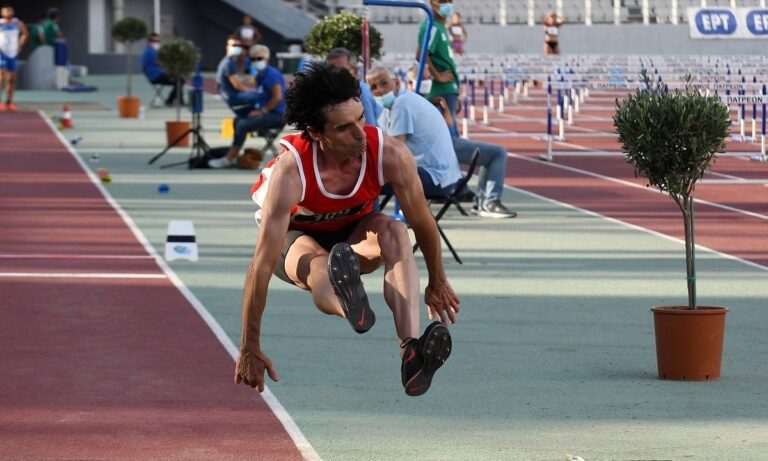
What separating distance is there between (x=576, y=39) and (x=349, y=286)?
2007 inches

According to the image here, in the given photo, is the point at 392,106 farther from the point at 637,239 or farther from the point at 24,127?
the point at 24,127

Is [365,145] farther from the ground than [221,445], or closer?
farther from the ground

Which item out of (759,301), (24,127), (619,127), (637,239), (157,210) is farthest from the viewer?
(24,127)

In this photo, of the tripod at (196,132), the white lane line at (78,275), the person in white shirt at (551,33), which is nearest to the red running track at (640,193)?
the tripod at (196,132)

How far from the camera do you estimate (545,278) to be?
1371 cm

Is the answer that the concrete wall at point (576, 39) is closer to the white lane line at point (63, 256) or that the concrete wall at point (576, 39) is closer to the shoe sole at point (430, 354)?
the white lane line at point (63, 256)

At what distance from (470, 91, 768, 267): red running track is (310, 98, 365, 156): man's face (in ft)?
27.8

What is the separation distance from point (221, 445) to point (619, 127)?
2925 millimetres

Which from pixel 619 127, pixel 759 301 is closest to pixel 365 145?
pixel 619 127

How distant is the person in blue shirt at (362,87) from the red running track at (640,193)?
10.7 ft

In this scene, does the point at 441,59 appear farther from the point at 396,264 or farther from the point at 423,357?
the point at 423,357

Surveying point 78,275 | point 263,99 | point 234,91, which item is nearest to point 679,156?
point 78,275

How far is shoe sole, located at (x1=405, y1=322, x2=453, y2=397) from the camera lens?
6816mm

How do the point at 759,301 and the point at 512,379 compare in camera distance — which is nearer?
the point at 512,379
